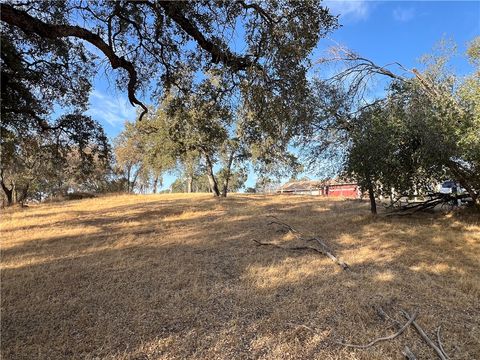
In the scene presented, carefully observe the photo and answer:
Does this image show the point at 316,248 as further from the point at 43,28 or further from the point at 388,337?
the point at 43,28

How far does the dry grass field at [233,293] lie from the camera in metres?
4.20

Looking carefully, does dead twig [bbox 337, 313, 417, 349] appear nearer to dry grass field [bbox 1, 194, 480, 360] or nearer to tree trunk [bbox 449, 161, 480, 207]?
dry grass field [bbox 1, 194, 480, 360]

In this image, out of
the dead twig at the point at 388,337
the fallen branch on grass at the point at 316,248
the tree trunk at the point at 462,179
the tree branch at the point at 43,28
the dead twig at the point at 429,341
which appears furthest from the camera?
the tree trunk at the point at 462,179

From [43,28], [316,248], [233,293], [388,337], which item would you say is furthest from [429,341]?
[43,28]

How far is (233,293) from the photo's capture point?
19.7ft

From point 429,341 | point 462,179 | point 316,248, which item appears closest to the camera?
point 429,341

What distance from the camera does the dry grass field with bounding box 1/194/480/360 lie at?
4203 mm

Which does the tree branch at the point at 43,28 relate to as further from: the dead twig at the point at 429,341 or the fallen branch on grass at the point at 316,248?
the dead twig at the point at 429,341

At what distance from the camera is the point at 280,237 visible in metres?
10.7

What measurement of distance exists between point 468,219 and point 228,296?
9.97 m

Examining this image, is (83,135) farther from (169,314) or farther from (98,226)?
(98,226)

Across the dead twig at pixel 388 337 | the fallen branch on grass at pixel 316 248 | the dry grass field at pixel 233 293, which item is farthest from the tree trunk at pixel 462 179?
the dead twig at pixel 388 337

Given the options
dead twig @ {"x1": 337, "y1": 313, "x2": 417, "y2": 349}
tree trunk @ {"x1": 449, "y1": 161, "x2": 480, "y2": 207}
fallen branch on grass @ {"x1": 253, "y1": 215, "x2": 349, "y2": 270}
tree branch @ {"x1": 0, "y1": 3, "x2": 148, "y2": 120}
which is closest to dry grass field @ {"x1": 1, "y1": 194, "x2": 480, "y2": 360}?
dead twig @ {"x1": 337, "y1": 313, "x2": 417, "y2": 349}

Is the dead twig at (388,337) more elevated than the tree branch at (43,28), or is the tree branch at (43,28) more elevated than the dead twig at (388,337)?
the tree branch at (43,28)
